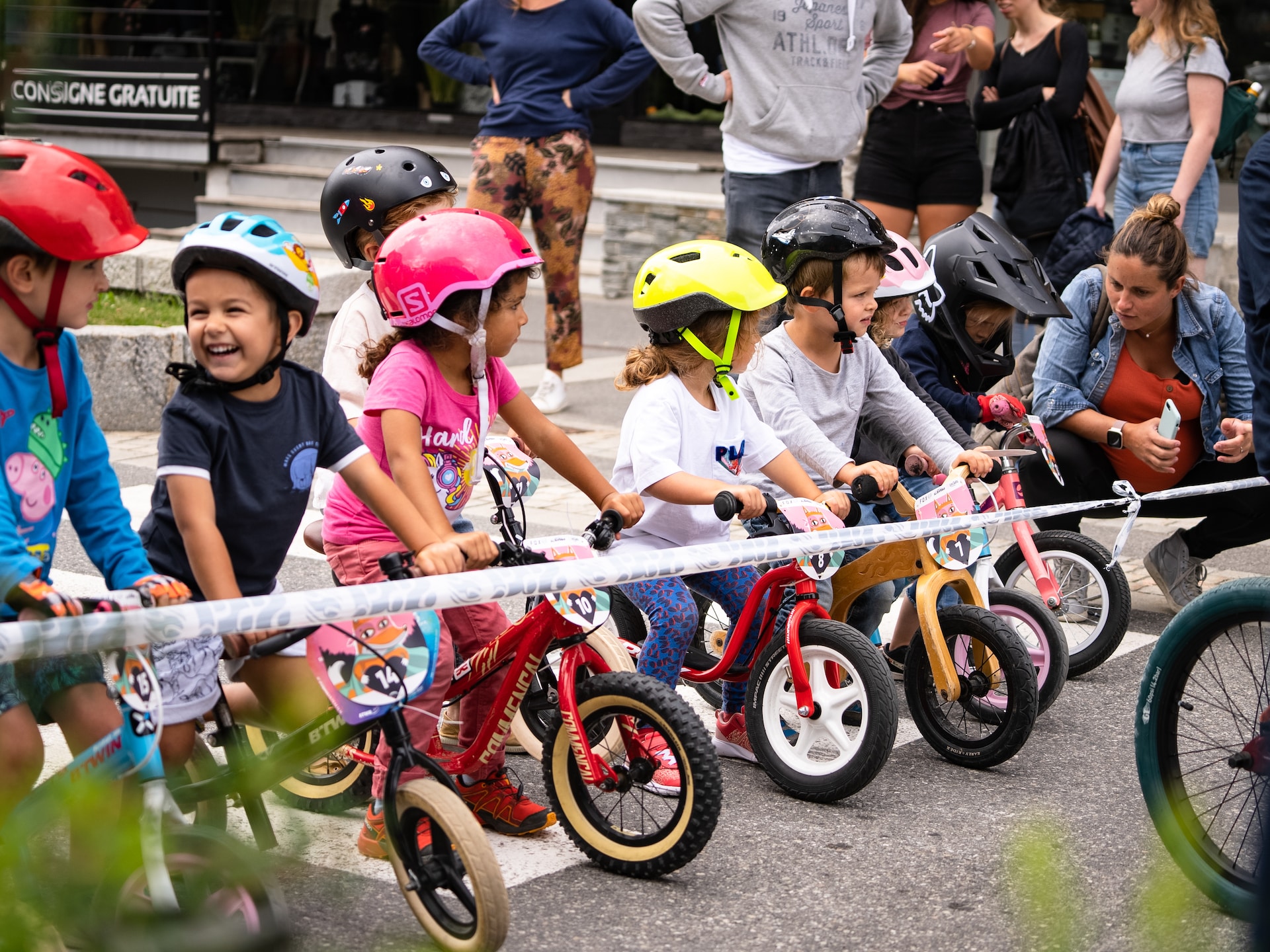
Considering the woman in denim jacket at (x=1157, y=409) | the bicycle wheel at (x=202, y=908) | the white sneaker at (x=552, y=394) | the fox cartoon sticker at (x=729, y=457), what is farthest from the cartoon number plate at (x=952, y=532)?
the white sneaker at (x=552, y=394)

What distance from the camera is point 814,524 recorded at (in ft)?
11.9

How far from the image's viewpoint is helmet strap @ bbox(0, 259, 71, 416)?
8.38 ft

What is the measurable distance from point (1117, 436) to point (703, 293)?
2.09 meters

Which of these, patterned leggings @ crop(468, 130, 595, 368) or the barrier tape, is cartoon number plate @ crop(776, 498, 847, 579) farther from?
A: patterned leggings @ crop(468, 130, 595, 368)

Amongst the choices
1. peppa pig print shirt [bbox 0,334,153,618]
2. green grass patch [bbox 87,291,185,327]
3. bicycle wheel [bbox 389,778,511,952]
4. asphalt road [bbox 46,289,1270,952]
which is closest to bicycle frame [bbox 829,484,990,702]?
asphalt road [bbox 46,289,1270,952]

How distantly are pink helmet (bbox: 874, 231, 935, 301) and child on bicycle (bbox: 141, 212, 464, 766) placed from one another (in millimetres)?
2055

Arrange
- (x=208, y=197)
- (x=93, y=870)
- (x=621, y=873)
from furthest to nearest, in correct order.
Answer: (x=208, y=197)
(x=621, y=873)
(x=93, y=870)

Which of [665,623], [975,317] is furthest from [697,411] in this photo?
[975,317]

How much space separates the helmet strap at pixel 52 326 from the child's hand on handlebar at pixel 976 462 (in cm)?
248

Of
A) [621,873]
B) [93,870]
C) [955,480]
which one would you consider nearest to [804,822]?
[621,873]

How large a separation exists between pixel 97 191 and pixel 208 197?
1281 centimetres

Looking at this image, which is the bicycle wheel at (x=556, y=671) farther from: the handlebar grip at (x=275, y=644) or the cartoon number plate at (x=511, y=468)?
the handlebar grip at (x=275, y=644)

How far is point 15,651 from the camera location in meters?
1.95

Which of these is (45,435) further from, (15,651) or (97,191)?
(15,651)
